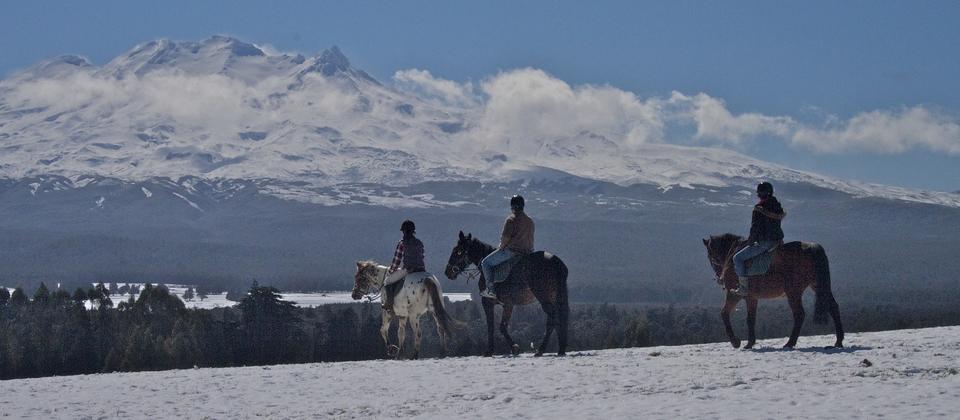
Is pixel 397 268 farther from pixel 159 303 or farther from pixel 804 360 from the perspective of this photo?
pixel 159 303

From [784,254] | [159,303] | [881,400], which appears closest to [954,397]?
[881,400]

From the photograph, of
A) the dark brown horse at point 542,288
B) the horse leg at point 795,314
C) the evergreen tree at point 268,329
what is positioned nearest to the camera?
the horse leg at point 795,314

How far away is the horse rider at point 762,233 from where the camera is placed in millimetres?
24156

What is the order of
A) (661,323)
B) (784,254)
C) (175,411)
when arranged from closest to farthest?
(175,411), (784,254), (661,323)

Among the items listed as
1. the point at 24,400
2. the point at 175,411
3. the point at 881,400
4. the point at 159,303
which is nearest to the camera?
the point at 881,400

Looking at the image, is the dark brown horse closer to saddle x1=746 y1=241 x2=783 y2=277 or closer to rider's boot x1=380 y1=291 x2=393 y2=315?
rider's boot x1=380 y1=291 x2=393 y2=315

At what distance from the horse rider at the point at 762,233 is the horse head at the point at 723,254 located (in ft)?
2.29

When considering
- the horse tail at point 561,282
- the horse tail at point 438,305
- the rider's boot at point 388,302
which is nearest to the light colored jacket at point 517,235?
the horse tail at point 561,282

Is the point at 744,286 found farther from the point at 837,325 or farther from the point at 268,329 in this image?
the point at 268,329

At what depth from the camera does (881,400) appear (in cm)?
1638

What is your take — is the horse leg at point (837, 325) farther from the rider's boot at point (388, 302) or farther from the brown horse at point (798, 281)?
the rider's boot at point (388, 302)

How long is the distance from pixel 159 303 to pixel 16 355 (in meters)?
15.2

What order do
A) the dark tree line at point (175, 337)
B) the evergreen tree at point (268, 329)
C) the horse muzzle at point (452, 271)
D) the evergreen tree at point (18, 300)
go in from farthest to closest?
the evergreen tree at point (18, 300)
the dark tree line at point (175, 337)
the evergreen tree at point (268, 329)
the horse muzzle at point (452, 271)

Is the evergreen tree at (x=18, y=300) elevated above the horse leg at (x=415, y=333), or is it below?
above
